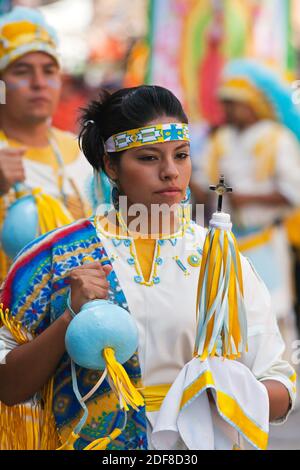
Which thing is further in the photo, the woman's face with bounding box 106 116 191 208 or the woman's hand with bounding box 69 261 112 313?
the woman's face with bounding box 106 116 191 208

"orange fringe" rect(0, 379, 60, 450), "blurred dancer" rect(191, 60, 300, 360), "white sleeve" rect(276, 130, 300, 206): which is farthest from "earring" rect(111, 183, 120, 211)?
"white sleeve" rect(276, 130, 300, 206)

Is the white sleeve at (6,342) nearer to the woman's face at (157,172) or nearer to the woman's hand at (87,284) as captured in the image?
the woman's hand at (87,284)

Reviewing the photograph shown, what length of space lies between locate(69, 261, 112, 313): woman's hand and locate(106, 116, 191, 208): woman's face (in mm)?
257

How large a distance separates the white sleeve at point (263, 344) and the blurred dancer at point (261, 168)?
15.0 ft

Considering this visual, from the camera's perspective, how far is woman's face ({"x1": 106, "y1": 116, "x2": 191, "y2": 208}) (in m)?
2.81

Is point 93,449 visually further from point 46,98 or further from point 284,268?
point 284,268

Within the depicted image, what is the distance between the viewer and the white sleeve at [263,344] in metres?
2.79

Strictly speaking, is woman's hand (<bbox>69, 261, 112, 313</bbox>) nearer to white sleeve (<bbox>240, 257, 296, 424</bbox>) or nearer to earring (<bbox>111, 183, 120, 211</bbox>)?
earring (<bbox>111, 183, 120, 211</bbox>)

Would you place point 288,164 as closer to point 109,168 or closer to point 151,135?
point 109,168

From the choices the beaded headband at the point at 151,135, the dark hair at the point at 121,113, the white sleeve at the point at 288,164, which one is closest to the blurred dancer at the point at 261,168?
the white sleeve at the point at 288,164

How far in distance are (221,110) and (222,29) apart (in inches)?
27.1

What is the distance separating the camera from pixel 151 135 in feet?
9.38

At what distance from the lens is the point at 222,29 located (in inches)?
333
